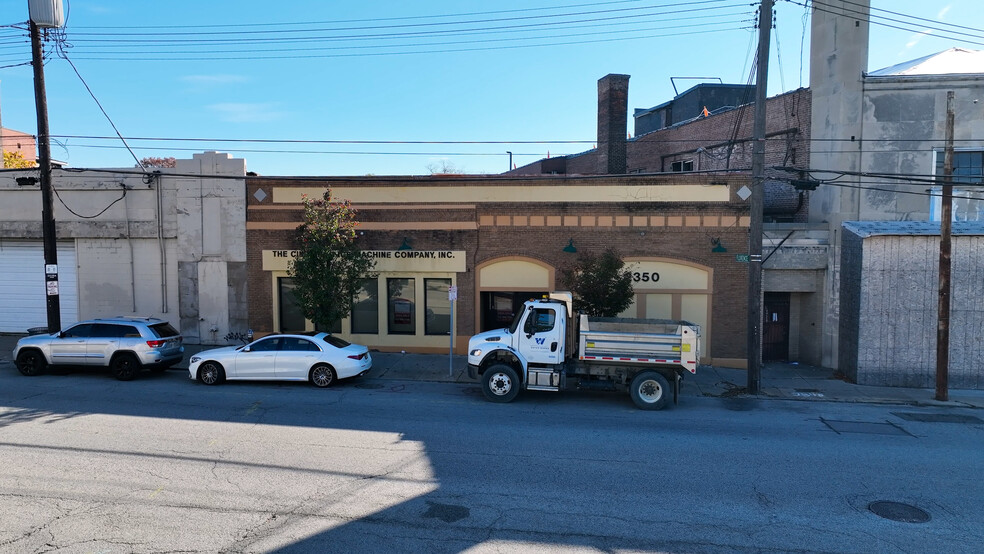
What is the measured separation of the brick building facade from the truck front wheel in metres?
5.57

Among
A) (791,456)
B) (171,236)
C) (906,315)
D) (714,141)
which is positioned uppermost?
(714,141)

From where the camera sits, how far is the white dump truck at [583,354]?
12312 mm

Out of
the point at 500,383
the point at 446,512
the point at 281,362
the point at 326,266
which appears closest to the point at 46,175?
the point at 326,266

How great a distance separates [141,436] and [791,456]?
34.4ft

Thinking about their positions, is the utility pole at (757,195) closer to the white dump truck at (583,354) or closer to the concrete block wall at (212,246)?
the white dump truck at (583,354)

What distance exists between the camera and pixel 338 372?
46.6 feet

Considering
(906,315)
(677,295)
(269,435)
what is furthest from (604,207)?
(269,435)

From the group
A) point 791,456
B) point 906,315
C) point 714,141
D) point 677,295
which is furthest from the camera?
point 714,141

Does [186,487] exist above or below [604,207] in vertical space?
below

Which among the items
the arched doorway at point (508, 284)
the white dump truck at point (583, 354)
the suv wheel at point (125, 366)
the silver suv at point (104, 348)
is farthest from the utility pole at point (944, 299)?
the suv wheel at point (125, 366)

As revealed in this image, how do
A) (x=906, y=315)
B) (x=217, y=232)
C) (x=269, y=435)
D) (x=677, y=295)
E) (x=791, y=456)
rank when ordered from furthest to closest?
(x=217, y=232), (x=677, y=295), (x=906, y=315), (x=269, y=435), (x=791, y=456)

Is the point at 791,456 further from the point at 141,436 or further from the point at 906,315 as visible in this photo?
the point at 141,436

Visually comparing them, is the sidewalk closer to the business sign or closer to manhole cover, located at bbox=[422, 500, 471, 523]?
the business sign

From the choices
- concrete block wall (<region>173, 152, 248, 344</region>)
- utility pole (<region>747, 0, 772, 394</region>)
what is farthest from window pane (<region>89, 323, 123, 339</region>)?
utility pole (<region>747, 0, 772, 394</region>)
